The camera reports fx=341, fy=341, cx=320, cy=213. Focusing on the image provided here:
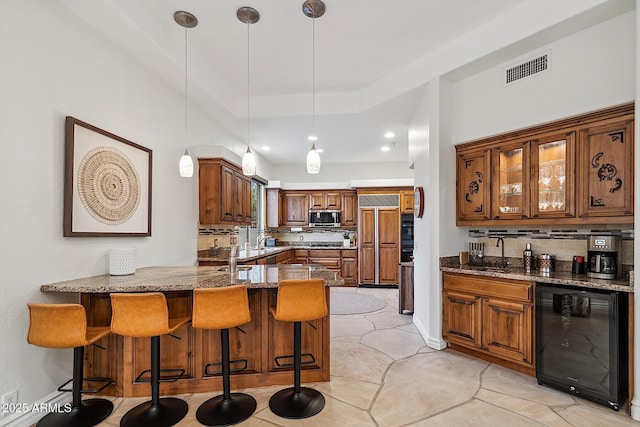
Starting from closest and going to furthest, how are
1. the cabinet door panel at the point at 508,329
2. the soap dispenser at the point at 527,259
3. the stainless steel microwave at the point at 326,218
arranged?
the cabinet door panel at the point at 508,329
the soap dispenser at the point at 527,259
the stainless steel microwave at the point at 326,218

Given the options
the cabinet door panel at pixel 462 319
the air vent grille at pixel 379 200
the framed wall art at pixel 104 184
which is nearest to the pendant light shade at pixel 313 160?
the framed wall art at pixel 104 184

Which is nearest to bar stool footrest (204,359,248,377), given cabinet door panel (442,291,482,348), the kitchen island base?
the kitchen island base

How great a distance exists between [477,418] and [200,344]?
2.14m

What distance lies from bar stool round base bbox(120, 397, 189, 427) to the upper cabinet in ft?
10.5

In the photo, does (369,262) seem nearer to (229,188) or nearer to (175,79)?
(229,188)

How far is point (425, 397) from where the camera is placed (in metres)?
2.66

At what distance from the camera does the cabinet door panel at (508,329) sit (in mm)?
2953

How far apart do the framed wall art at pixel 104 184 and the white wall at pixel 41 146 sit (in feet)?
0.23

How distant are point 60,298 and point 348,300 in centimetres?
444

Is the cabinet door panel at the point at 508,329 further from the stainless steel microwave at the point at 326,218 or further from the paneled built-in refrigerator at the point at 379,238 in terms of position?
the stainless steel microwave at the point at 326,218

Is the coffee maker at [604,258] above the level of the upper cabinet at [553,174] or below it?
below

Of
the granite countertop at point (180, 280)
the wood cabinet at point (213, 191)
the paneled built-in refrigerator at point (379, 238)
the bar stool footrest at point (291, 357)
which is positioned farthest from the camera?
the paneled built-in refrigerator at point (379, 238)

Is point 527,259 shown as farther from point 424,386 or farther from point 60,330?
point 60,330

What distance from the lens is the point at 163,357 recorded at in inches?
109
